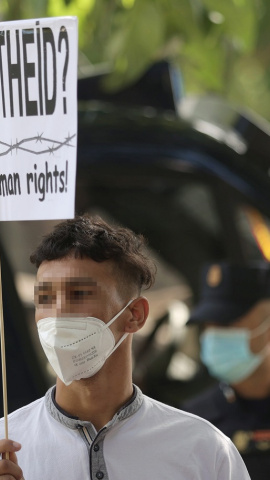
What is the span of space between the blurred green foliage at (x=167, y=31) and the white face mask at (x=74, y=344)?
243cm

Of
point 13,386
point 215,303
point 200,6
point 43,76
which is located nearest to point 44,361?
point 13,386

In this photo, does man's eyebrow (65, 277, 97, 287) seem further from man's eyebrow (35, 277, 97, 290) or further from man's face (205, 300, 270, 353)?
man's face (205, 300, 270, 353)

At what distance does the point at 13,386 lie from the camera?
189 inches

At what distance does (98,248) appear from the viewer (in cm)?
274

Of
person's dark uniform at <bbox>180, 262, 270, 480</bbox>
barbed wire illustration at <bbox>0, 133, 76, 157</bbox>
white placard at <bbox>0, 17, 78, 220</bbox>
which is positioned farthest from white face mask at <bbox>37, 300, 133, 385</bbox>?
person's dark uniform at <bbox>180, 262, 270, 480</bbox>

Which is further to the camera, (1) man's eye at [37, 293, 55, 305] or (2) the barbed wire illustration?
(2) the barbed wire illustration

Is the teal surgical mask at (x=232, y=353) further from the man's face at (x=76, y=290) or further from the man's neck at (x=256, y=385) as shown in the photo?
the man's face at (x=76, y=290)

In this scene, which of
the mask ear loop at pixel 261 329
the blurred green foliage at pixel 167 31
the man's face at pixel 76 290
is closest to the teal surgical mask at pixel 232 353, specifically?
the mask ear loop at pixel 261 329

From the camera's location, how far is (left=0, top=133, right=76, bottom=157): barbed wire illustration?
2836mm

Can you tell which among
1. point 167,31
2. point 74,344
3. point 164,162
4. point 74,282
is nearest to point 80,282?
point 74,282

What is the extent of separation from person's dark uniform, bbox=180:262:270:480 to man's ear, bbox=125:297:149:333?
1.86m

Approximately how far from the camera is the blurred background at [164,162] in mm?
5035

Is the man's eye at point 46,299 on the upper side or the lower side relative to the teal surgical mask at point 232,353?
upper

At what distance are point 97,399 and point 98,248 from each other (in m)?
0.34
